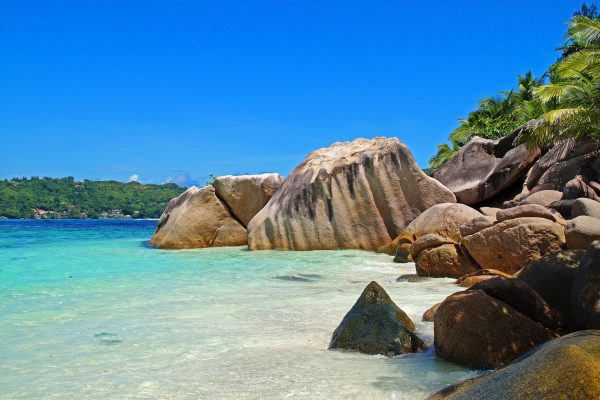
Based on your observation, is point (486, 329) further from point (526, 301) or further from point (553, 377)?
point (553, 377)

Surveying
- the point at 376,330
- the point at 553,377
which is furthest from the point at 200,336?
the point at 553,377

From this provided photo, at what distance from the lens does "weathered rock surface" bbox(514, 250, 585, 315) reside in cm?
554

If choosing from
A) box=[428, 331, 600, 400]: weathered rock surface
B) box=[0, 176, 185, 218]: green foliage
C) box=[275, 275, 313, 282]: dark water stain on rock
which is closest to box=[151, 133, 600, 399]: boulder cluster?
box=[428, 331, 600, 400]: weathered rock surface

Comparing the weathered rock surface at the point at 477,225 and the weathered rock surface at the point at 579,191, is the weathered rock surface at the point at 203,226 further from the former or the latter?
the weathered rock surface at the point at 477,225

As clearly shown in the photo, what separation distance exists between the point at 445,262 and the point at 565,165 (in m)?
9.09

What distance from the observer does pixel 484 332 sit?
4.84 m

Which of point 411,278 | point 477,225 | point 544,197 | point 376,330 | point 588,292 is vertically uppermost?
point 544,197

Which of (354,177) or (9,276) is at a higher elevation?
(354,177)

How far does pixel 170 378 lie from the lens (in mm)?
4691

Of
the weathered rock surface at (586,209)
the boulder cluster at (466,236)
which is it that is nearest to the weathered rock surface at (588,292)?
the boulder cluster at (466,236)

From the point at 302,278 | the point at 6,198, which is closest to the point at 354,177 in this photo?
the point at 302,278

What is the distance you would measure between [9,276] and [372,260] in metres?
8.52

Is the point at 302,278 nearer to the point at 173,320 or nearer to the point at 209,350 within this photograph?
the point at 173,320

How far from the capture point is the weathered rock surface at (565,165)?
16.7m
